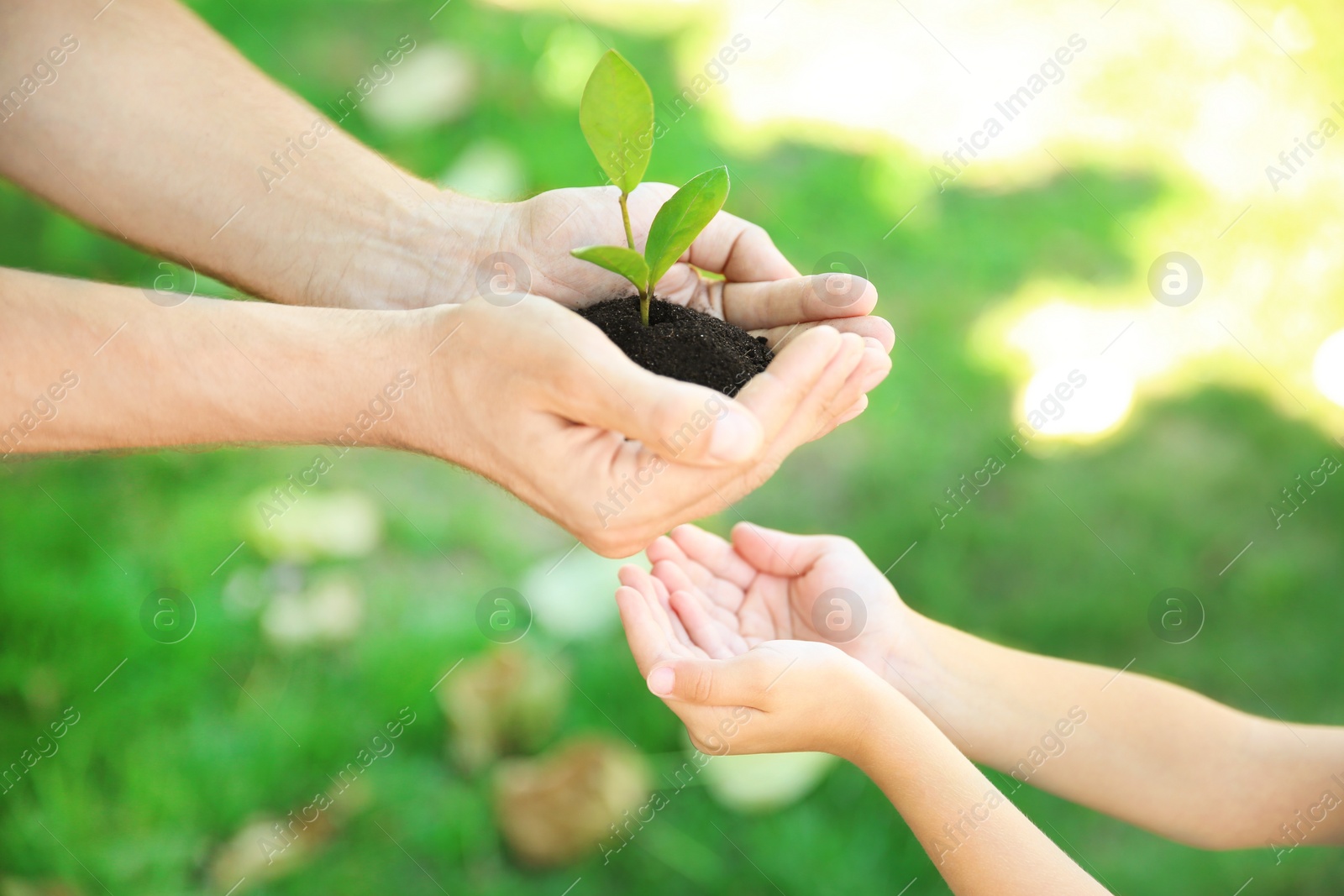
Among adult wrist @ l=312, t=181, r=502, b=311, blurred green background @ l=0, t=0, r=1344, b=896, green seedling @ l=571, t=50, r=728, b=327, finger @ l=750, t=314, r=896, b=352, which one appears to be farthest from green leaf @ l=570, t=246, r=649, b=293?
blurred green background @ l=0, t=0, r=1344, b=896

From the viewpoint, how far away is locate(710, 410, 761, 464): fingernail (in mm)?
1007

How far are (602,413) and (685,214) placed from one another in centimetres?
31

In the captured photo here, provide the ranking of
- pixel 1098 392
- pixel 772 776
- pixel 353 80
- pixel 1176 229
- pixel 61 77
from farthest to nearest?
pixel 353 80, pixel 1176 229, pixel 1098 392, pixel 772 776, pixel 61 77

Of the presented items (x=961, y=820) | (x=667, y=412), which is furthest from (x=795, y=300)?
(x=961, y=820)

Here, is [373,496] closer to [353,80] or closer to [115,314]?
[115,314]

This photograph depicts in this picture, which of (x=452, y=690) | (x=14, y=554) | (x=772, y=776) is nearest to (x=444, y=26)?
(x=14, y=554)

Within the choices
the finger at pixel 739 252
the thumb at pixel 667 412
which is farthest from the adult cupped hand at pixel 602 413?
the finger at pixel 739 252

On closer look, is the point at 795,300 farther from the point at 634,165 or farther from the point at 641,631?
the point at 641,631

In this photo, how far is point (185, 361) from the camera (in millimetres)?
1240

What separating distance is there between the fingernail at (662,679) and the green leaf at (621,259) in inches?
18.9

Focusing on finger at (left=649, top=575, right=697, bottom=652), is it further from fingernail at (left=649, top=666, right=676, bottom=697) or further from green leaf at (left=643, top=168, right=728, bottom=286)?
Result: green leaf at (left=643, top=168, right=728, bottom=286)

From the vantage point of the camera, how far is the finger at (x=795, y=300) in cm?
131

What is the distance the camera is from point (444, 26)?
278 centimetres

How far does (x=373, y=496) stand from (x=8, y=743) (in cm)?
77
